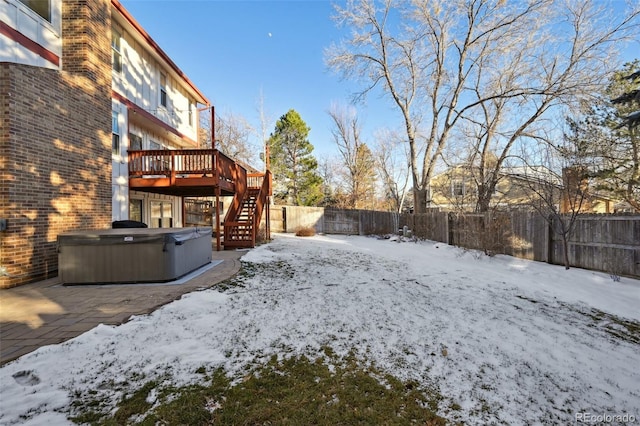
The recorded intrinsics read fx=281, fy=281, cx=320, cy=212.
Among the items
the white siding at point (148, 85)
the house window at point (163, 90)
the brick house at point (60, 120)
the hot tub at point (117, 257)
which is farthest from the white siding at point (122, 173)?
the hot tub at point (117, 257)

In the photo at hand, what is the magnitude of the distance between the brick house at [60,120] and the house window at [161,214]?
105 inches

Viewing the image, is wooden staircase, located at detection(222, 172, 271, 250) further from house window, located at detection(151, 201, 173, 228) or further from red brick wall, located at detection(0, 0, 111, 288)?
red brick wall, located at detection(0, 0, 111, 288)

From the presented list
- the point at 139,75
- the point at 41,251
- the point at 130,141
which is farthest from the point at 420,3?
the point at 41,251

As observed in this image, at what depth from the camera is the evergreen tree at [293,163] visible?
26.4 metres

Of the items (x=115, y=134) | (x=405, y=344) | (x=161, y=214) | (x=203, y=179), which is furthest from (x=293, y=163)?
(x=405, y=344)

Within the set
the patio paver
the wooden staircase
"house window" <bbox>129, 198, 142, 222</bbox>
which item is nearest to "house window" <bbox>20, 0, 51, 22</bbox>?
"house window" <bbox>129, 198, 142, 222</bbox>

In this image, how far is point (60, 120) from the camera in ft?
18.8

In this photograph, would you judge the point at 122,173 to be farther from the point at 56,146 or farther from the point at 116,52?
the point at 116,52

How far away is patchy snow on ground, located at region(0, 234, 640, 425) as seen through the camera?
2189 millimetres

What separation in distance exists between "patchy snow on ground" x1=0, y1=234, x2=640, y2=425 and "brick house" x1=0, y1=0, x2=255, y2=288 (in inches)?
143

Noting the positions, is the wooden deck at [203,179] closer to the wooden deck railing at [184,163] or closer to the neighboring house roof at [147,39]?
the wooden deck railing at [184,163]

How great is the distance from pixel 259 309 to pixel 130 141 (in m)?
8.78

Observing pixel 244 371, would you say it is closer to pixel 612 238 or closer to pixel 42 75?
pixel 42 75

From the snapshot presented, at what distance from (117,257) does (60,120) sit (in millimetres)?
3247
